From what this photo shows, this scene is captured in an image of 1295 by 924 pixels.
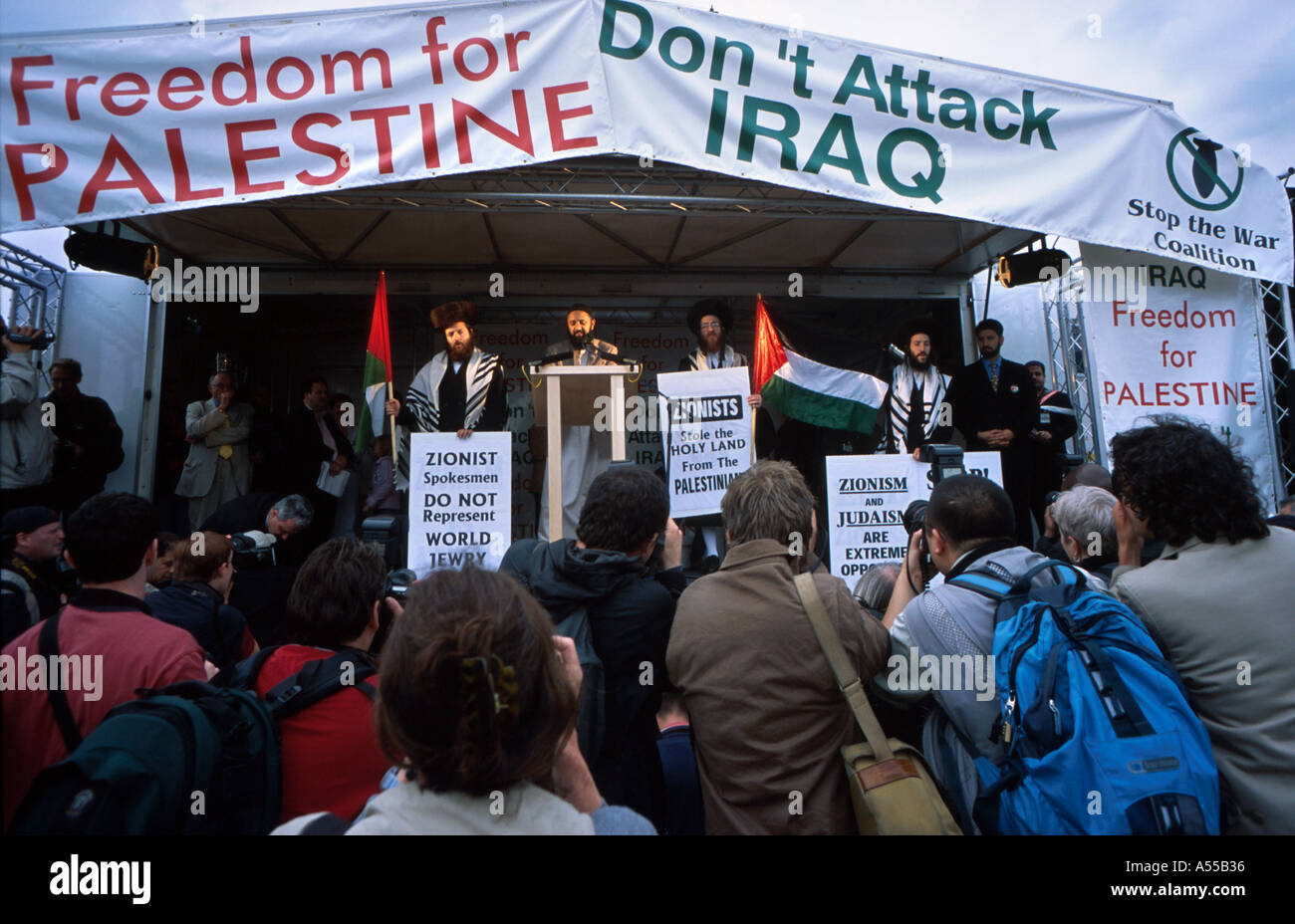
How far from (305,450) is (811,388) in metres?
4.26

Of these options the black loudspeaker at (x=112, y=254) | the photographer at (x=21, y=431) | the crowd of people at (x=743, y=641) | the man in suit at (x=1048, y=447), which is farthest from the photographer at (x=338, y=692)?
the man in suit at (x=1048, y=447)

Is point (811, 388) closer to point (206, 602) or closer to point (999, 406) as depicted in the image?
point (999, 406)

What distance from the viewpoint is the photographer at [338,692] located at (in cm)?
186

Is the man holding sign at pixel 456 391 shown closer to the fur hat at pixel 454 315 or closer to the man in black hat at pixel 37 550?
the fur hat at pixel 454 315

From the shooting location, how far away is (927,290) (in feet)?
23.9

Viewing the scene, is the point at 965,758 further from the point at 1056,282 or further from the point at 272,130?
the point at 1056,282

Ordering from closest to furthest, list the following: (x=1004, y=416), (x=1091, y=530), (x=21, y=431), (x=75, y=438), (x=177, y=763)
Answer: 1. (x=177, y=763)
2. (x=1091, y=530)
3. (x=21, y=431)
4. (x=75, y=438)
5. (x=1004, y=416)

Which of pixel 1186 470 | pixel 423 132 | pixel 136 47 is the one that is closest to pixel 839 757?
pixel 1186 470

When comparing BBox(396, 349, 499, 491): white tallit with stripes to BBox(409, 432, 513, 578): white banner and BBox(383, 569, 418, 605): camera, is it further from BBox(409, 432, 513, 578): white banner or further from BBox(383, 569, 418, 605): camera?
BBox(383, 569, 418, 605): camera

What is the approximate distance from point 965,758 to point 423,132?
3.80 meters

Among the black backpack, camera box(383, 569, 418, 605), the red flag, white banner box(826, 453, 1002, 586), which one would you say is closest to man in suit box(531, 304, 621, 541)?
the red flag

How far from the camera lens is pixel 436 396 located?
6000 mm

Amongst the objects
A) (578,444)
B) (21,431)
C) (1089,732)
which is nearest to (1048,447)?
(578,444)

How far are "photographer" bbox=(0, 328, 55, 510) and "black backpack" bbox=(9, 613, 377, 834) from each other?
10.2 ft
